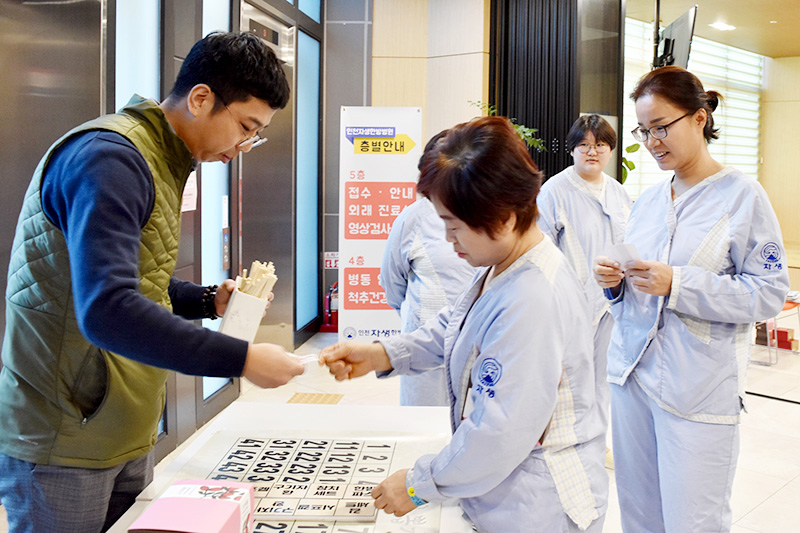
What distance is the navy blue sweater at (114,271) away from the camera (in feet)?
3.41

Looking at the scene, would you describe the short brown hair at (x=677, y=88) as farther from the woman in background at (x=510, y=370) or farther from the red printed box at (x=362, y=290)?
the red printed box at (x=362, y=290)

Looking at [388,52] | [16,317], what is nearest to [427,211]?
[16,317]

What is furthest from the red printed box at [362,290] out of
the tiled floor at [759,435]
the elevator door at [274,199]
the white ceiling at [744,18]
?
the white ceiling at [744,18]

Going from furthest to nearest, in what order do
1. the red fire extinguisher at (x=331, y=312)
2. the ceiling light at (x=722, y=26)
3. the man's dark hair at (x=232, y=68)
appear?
the ceiling light at (x=722, y=26), the red fire extinguisher at (x=331, y=312), the man's dark hair at (x=232, y=68)

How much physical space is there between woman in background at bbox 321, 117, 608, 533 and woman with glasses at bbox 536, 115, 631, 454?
213 centimetres

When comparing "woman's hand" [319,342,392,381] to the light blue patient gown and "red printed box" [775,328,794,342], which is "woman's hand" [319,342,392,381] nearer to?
the light blue patient gown

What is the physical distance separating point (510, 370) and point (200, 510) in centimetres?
54

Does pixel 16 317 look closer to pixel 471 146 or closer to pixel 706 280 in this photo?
pixel 471 146

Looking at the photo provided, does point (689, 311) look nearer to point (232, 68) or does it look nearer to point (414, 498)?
point (414, 498)

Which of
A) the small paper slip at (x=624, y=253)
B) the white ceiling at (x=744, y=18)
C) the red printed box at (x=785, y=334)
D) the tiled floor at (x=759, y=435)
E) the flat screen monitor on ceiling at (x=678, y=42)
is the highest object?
the white ceiling at (x=744, y=18)

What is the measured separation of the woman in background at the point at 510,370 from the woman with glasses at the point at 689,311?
0.78m

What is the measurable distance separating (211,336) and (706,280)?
140 cm

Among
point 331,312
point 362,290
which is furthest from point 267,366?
point 331,312

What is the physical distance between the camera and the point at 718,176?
6.48ft
